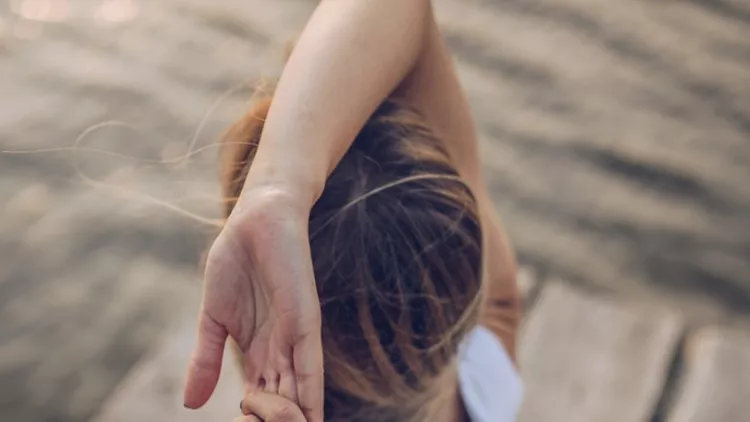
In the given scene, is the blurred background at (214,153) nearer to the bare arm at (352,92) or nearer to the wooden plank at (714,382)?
the wooden plank at (714,382)

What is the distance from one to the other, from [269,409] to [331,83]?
19 cm

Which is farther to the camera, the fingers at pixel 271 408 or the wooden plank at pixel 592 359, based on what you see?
the wooden plank at pixel 592 359

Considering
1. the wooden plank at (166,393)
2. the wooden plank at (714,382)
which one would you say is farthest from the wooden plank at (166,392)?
the wooden plank at (714,382)

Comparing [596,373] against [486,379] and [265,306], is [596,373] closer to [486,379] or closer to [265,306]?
[486,379]

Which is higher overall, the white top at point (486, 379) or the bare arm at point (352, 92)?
the bare arm at point (352, 92)

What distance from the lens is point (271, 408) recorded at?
369mm

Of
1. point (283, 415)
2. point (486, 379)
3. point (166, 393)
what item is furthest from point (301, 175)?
point (166, 393)

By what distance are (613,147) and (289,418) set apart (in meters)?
0.66

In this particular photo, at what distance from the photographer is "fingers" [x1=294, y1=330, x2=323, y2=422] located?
1.25 ft

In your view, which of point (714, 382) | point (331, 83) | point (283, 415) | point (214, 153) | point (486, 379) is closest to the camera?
point (283, 415)

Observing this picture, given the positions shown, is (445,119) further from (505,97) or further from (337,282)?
(505,97)

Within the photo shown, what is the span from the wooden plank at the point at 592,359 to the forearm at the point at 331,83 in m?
0.29

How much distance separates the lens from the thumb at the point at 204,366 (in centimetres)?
40

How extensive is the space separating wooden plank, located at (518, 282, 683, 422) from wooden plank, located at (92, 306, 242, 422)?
233 mm
